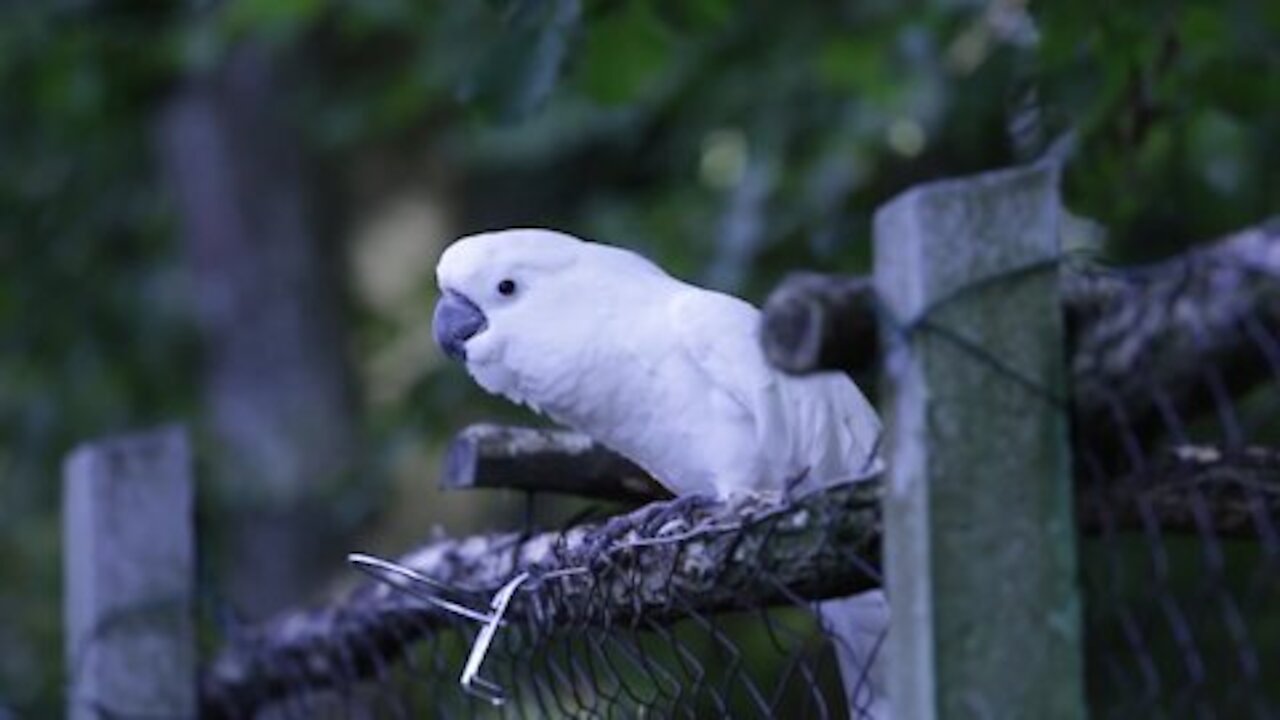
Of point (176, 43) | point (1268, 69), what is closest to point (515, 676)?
point (1268, 69)

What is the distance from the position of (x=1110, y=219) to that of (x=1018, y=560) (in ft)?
6.75

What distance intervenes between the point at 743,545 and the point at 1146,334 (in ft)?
1.50

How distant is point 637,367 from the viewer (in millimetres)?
2596

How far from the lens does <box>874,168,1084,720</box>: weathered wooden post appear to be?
1575 mm

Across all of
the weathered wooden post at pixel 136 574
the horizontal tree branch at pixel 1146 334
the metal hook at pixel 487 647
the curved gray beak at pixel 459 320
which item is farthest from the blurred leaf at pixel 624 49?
the horizontal tree branch at pixel 1146 334

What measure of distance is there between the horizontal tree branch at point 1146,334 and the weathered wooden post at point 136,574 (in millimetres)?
1961

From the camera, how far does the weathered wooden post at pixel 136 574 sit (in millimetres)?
3365

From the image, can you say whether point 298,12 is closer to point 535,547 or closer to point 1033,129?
point 1033,129

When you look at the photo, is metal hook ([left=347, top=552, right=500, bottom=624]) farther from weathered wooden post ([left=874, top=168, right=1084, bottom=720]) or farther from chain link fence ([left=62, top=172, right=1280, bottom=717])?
weathered wooden post ([left=874, top=168, right=1084, bottom=720])

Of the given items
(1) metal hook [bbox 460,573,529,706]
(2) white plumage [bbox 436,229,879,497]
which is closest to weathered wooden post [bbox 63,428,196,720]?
(2) white plumage [bbox 436,229,879,497]

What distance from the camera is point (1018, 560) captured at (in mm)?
1593

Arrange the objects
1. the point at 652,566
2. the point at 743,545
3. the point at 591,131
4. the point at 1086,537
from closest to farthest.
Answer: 1. the point at 1086,537
2. the point at 743,545
3. the point at 652,566
4. the point at 591,131

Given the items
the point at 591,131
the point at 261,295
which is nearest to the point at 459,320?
the point at 591,131

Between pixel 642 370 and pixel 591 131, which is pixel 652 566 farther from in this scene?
pixel 591 131
